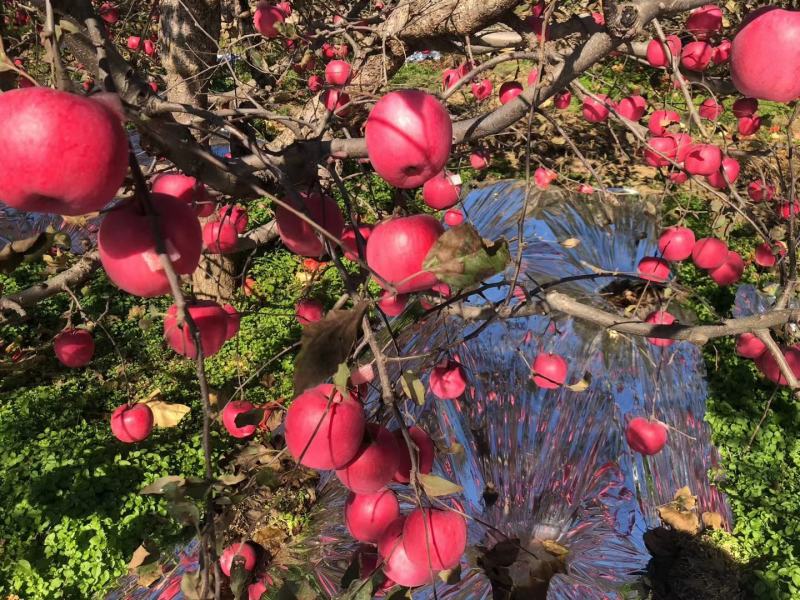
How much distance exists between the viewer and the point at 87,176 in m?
0.59

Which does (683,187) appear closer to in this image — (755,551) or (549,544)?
(755,551)

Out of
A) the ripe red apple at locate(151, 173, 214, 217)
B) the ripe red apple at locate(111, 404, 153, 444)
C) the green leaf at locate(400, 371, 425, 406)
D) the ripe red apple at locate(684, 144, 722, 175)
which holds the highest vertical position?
the ripe red apple at locate(151, 173, 214, 217)

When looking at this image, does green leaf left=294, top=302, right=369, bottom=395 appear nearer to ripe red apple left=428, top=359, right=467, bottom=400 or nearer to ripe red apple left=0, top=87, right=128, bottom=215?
ripe red apple left=0, top=87, right=128, bottom=215

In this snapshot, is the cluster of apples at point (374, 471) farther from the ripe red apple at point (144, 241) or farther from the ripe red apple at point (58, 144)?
the ripe red apple at point (58, 144)

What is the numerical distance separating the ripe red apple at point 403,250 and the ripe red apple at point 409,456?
11.4 inches

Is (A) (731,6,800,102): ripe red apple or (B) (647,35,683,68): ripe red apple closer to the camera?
(A) (731,6,800,102): ripe red apple

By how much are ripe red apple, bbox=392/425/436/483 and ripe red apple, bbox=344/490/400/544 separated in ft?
0.14

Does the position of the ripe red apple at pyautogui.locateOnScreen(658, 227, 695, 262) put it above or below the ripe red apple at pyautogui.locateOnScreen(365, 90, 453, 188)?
below

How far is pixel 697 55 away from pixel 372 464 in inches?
75.5

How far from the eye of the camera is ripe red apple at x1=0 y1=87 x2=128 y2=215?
1.86 feet

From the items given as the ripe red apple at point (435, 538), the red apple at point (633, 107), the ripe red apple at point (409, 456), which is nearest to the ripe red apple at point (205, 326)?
the ripe red apple at point (409, 456)

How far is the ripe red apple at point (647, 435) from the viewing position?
216 centimetres

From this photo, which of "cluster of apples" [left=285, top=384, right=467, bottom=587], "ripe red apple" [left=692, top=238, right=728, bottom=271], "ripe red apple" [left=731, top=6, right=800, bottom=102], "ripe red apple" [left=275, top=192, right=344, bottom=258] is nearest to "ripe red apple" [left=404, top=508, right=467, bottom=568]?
"cluster of apples" [left=285, top=384, right=467, bottom=587]

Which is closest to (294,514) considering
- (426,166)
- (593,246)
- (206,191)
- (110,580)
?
→ (110,580)
